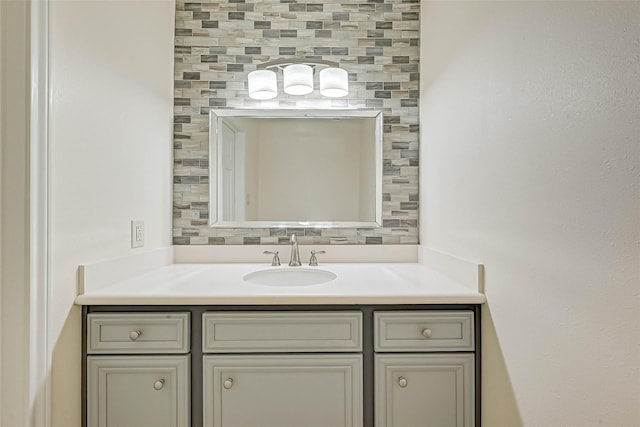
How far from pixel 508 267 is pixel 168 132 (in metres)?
1.62

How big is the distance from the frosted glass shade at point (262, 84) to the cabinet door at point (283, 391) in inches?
49.7

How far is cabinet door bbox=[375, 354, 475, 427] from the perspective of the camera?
1.29 metres

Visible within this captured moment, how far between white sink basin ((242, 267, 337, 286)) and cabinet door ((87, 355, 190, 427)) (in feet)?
1.91

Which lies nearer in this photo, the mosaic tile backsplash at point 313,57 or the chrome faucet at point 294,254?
the chrome faucet at point 294,254

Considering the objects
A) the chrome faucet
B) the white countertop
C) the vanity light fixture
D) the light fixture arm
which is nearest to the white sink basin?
the chrome faucet

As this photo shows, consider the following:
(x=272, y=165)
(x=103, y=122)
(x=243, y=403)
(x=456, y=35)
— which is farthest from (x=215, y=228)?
(x=456, y=35)

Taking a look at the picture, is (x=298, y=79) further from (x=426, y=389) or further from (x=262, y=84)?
(x=426, y=389)

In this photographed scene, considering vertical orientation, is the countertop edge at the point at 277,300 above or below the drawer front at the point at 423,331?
above

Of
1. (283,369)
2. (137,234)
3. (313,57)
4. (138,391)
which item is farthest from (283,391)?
(313,57)

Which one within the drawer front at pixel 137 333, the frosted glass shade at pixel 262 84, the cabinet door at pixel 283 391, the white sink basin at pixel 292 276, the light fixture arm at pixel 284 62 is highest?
the light fixture arm at pixel 284 62

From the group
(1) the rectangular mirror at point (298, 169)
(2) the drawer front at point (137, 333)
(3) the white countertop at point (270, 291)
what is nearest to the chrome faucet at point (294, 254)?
(1) the rectangular mirror at point (298, 169)

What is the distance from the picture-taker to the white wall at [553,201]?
0.69 m

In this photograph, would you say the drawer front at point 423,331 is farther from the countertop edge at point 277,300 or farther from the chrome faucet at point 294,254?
the chrome faucet at point 294,254

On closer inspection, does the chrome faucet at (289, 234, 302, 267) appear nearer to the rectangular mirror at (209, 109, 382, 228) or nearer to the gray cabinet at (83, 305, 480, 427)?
the rectangular mirror at (209, 109, 382, 228)
